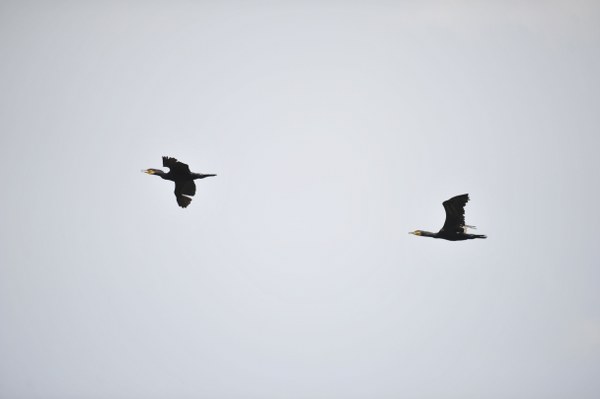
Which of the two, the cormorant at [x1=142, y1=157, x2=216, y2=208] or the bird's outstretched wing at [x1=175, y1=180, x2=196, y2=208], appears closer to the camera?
the cormorant at [x1=142, y1=157, x2=216, y2=208]

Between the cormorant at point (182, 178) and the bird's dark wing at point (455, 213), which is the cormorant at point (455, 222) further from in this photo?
the cormorant at point (182, 178)

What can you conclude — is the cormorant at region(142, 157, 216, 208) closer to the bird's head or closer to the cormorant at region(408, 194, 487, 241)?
the bird's head

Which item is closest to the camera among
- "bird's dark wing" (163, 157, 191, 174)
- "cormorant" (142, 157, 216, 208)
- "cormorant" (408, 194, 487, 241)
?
"cormorant" (408, 194, 487, 241)

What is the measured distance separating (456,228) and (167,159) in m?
19.8

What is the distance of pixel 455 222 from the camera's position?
167 ft

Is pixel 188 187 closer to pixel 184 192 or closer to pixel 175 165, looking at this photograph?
pixel 184 192

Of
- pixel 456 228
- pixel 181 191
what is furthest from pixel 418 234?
pixel 181 191

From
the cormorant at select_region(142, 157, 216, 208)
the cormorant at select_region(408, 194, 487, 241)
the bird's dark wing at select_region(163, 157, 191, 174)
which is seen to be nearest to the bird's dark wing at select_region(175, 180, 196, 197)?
the cormorant at select_region(142, 157, 216, 208)

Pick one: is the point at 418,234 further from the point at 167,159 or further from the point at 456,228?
the point at 167,159

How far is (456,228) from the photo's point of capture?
51375 millimetres

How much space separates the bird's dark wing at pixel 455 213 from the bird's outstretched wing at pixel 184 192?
1764 centimetres

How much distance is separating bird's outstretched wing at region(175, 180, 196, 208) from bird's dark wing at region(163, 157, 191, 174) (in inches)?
71.3

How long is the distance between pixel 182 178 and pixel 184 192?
144 centimetres

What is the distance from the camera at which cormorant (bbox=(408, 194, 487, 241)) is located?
49344 millimetres
